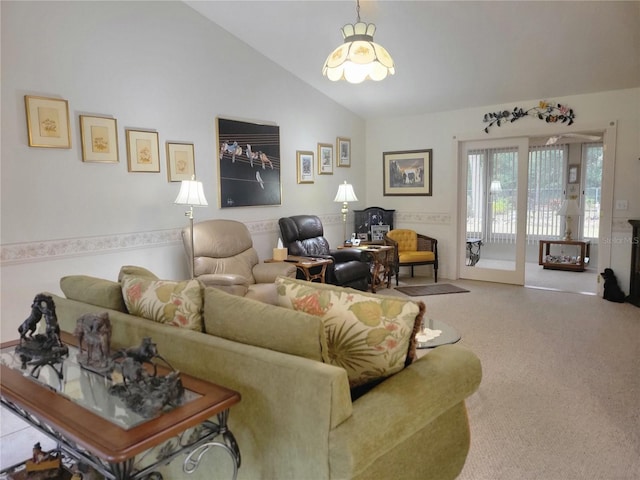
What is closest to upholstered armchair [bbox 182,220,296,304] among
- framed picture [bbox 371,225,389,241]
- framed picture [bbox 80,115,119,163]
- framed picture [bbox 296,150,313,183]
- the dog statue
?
framed picture [bbox 80,115,119,163]

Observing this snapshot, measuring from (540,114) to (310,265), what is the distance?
348 centimetres

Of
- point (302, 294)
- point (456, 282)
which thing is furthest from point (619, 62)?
point (302, 294)

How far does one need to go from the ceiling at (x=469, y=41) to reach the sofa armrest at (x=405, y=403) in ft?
11.1

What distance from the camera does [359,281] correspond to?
17.8ft

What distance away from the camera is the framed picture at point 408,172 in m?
6.59

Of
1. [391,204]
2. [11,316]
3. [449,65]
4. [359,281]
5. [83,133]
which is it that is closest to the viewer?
[11,316]

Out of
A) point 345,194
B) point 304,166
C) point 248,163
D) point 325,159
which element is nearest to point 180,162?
point 248,163

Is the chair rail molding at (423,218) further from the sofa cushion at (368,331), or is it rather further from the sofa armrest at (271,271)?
the sofa cushion at (368,331)

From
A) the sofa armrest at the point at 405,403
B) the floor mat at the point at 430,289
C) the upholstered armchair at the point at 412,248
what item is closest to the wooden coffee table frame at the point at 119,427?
the sofa armrest at the point at 405,403

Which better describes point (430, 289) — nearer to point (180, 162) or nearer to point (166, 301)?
point (180, 162)

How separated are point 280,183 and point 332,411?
14.5 feet

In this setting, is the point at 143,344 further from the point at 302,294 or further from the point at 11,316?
the point at 11,316

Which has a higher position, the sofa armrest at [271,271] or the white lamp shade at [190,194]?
the white lamp shade at [190,194]

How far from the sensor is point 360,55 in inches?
123
